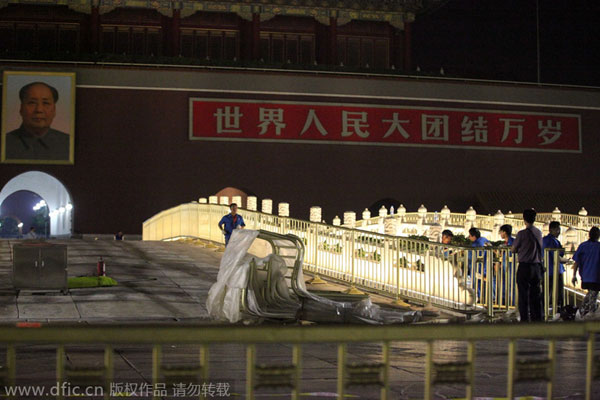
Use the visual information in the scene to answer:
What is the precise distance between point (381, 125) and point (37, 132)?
1260cm

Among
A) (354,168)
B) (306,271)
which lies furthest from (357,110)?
(306,271)

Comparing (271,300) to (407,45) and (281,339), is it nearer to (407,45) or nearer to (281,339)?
(281,339)

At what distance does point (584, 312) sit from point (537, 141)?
24.9 metres

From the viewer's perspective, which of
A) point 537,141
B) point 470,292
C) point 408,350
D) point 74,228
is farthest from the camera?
point 537,141

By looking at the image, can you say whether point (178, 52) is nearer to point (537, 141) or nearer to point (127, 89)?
point (127, 89)

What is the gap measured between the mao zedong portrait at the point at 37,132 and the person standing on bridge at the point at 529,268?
930 inches

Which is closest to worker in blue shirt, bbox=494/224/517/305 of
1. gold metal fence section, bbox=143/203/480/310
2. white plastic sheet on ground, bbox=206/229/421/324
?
gold metal fence section, bbox=143/203/480/310

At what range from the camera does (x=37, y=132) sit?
3152 cm

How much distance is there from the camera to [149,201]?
32688mm

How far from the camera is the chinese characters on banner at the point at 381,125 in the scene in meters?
33.0

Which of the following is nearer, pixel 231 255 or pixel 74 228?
pixel 231 255

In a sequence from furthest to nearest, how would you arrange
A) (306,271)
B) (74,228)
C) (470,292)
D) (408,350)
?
(74,228), (306,271), (470,292), (408,350)

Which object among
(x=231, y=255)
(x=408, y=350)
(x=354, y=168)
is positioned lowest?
(x=408, y=350)

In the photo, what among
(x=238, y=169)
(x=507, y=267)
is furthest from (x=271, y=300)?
(x=238, y=169)
